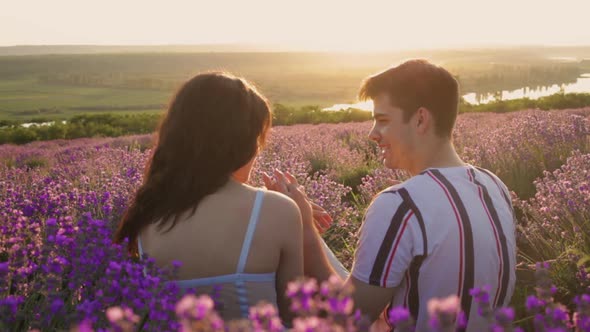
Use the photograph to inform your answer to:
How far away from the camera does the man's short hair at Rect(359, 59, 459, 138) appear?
2.25 meters

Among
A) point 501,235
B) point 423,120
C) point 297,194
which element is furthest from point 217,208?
point 501,235

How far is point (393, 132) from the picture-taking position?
2312 millimetres

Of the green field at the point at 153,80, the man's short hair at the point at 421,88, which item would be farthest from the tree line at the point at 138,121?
the man's short hair at the point at 421,88

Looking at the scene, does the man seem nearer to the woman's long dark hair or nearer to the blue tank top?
the blue tank top

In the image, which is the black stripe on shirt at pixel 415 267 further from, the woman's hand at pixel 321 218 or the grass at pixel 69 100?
the grass at pixel 69 100

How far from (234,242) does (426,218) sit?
768mm

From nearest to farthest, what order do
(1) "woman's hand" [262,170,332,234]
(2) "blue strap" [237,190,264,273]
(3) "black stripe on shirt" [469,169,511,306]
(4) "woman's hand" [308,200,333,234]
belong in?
(3) "black stripe on shirt" [469,169,511,306]
(2) "blue strap" [237,190,264,273]
(1) "woman's hand" [262,170,332,234]
(4) "woman's hand" [308,200,333,234]

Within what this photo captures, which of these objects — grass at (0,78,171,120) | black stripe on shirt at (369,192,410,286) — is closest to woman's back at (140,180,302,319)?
black stripe on shirt at (369,192,410,286)

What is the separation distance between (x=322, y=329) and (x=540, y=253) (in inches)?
129

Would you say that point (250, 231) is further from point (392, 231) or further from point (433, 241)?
point (433, 241)

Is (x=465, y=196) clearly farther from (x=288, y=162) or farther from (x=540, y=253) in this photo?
(x=288, y=162)

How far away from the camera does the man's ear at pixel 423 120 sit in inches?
88.9

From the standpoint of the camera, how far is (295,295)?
3.19ft

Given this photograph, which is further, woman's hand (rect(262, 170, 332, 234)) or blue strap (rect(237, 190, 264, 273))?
woman's hand (rect(262, 170, 332, 234))
